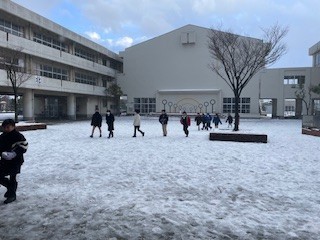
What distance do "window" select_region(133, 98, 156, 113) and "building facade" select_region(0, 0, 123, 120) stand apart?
4.68 metres

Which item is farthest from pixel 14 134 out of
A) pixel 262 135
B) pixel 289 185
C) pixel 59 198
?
pixel 262 135

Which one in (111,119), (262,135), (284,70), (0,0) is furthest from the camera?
(284,70)

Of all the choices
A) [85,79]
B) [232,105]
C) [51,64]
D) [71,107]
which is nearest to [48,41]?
[51,64]


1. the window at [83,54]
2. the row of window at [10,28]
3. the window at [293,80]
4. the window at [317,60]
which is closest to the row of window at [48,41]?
the row of window at [10,28]

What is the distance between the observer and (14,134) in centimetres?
493

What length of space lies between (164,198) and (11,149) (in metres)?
2.76

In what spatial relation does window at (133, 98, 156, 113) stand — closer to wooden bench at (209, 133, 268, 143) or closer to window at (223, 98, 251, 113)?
window at (223, 98, 251, 113)

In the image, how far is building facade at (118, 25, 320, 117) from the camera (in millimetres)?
43500

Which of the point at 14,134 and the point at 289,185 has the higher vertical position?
the point at 14,134

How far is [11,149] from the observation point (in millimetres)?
4832

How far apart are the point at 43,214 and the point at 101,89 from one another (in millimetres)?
40267

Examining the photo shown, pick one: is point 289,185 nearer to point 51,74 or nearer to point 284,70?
point 51,74

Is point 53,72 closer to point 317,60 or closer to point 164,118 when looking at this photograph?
point 164,118

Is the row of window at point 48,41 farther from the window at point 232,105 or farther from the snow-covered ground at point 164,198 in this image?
the snow-covered ground at point 164,198
